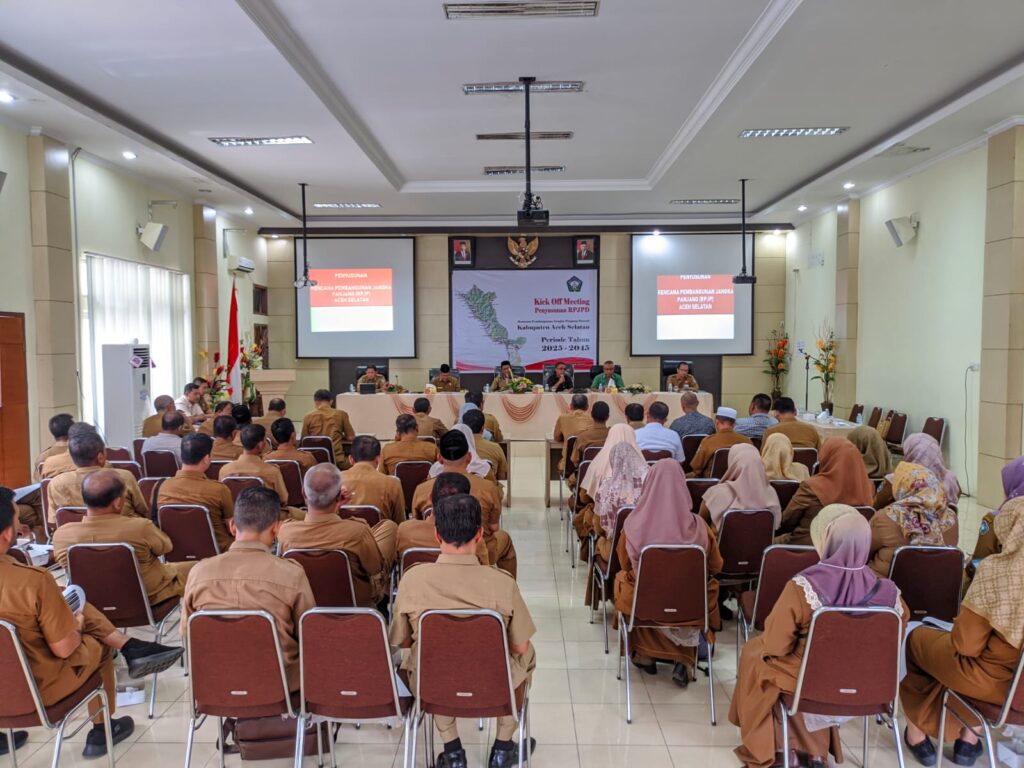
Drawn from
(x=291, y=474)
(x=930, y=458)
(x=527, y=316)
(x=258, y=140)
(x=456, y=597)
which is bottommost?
(x=291, y=474)

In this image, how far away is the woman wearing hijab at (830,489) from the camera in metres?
4.01

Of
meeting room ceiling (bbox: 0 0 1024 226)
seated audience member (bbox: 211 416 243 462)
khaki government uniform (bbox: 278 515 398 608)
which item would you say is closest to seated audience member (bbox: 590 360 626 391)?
meeting room ceiling (bbox: 0 0 1024 226)

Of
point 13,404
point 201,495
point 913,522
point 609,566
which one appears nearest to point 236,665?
point 201,495

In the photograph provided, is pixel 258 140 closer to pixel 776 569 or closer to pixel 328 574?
pixel 328 574

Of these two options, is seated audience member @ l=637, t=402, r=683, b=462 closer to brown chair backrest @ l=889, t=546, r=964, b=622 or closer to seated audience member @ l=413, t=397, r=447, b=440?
seated audience member @ l=413, t=397, r=447, b=440

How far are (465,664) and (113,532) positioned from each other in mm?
1844

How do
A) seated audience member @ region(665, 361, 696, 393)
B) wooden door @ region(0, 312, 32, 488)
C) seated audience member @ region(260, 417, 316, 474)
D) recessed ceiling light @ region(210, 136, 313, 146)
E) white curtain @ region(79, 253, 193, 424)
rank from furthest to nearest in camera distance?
seated audience member @ region(665, 361, 696, 393) → white curtain @ region(79, 253, 193, 424) → recessed ceiling light @ region(210, 136, 313, 146) → wooden door @ region(0, 312, 32, 488) → seated audience member @ region(260, 417, 316, 474)

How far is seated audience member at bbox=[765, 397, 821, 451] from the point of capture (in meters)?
5.97

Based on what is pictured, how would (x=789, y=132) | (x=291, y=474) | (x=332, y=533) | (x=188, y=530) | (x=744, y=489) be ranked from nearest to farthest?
(x=332, y=533)
(x=188, y=530)
(x=744, y=489)
(x=291, y=474)
(x=789, y=132)

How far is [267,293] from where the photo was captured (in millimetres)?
13688

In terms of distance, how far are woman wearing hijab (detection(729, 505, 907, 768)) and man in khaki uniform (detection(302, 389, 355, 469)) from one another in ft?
17.3

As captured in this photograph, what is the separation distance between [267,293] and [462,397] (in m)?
5.73

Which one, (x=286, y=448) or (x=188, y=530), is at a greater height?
(x=286, y=448)

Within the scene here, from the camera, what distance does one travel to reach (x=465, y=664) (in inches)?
92.1
